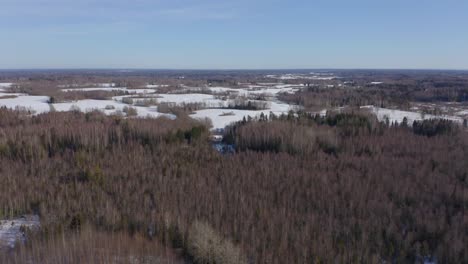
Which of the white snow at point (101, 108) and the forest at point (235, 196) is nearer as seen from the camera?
the forest at point (235, 196)

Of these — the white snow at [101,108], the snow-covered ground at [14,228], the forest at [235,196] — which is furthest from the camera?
the white snow at [101,108]

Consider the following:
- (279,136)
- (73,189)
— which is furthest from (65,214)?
(279,136)

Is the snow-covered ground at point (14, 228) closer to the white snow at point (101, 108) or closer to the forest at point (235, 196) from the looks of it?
the forest at point (235, 196)

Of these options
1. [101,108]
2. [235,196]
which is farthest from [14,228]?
[101,108]

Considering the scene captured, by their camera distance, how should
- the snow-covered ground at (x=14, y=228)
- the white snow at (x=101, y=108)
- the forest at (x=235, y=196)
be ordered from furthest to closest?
the white snow at (x=101, y=108) < the snow-covered ground at (x=14, y=228) < the forest at (x=235, y=196)

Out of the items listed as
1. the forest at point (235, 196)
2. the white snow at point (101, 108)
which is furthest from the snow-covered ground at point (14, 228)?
the white snow at point (101, 108)
